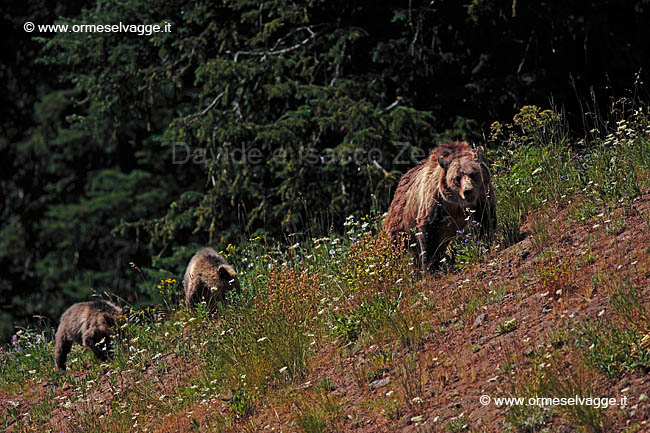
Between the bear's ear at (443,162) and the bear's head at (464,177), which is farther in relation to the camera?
the bear's ear at (443,162)

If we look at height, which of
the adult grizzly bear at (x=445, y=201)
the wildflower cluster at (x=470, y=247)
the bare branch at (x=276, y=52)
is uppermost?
the bare branch at (x=276, y=52)

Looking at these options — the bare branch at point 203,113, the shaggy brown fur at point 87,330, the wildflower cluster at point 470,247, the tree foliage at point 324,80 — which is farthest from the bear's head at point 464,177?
the bare branch at point 203,113

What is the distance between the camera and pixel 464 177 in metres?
8.00

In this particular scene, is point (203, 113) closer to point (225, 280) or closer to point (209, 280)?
point (209, 280)

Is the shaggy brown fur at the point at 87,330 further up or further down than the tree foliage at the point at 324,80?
further down

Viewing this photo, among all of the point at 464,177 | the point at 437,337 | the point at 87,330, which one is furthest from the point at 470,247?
the point at 87,330

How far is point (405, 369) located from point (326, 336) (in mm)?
1217

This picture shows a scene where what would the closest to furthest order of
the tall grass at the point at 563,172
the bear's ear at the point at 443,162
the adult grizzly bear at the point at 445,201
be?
the tall grass at the point at 563,172, the adult grizzly bear at the point at 445,201, the bear's ear at the point at 443,162

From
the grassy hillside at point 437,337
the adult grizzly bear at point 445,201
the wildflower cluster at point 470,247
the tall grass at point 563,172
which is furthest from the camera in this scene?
the adult grizzly bear at point 445,201

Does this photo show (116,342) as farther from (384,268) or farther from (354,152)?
(354,152)

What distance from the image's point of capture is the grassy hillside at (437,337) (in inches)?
220

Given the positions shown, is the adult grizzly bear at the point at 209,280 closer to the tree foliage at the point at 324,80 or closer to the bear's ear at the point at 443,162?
the tree foliage at the point at 324,80

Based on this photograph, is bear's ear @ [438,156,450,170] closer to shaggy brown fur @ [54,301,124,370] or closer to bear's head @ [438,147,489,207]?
bear's head @ [438,147,489,207]

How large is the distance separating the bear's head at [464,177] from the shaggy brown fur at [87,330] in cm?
484
